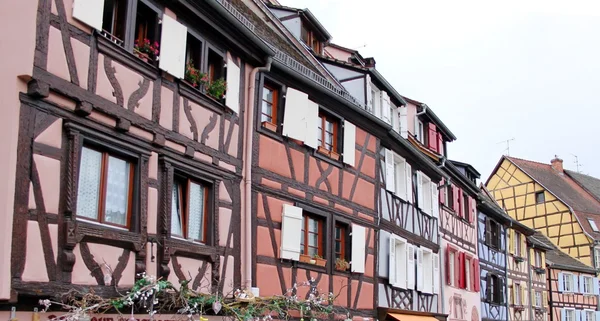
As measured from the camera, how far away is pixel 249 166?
1262 cm

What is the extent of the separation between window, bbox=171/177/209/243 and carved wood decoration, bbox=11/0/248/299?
14cm

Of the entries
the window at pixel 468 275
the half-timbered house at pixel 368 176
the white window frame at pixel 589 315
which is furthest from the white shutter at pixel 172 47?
the white window frame at pixel 589 315

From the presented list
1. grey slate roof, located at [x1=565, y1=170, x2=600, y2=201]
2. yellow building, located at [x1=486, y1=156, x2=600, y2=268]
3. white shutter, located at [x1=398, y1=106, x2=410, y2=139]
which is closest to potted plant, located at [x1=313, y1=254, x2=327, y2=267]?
white shutter, located at [x1=398, y1=106, x2=410, y2=139]

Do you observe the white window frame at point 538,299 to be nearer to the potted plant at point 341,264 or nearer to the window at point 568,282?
the window at point 568,282

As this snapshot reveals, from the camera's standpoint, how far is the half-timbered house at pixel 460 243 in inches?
934

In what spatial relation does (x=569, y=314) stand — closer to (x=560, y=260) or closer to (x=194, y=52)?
(x=560, y=260)

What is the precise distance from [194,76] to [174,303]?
128 inches

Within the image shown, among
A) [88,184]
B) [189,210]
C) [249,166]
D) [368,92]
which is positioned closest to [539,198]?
[368,92]

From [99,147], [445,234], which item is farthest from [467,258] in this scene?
[99,147]

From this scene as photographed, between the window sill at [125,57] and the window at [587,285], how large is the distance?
38.6 metres

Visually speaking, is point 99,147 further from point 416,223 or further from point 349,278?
point 416,223

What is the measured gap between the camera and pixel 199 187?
1147cm

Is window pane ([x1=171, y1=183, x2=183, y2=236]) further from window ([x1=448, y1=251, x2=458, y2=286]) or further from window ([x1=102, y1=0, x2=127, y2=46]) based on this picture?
window ([x1=448, y1=251, x2=458, y2=286])

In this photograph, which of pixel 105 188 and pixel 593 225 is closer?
pixel 105 188
